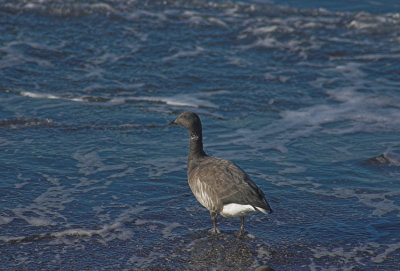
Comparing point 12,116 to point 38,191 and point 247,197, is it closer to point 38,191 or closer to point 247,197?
point 38,191

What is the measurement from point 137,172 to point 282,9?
1392 cm

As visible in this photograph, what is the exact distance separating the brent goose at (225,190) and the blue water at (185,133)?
1.47ft

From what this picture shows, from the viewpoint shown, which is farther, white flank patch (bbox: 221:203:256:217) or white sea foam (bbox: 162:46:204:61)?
white sea foam (bbox: 162:46:204:61)

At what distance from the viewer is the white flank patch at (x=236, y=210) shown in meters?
6.79

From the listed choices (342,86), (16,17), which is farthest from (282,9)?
(16,17)

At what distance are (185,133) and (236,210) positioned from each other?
13.9 feet

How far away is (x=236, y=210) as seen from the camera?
694 cm

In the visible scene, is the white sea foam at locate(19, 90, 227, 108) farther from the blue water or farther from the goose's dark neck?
the goose's dark neck

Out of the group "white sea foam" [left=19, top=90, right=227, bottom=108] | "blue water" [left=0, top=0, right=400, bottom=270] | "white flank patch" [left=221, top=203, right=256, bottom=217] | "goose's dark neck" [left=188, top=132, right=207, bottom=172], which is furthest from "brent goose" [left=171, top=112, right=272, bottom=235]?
"white sea foam" [left=19, top=90, right=227, bottom=108]

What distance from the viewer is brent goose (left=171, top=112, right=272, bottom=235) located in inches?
268

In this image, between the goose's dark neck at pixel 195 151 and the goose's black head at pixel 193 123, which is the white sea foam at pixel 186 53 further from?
the goose's dark neck at pixel 195 151

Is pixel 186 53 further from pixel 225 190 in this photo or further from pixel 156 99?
pixel 225 190

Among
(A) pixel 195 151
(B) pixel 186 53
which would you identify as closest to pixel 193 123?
(A) pixel 195 151

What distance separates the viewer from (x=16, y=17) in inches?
731
